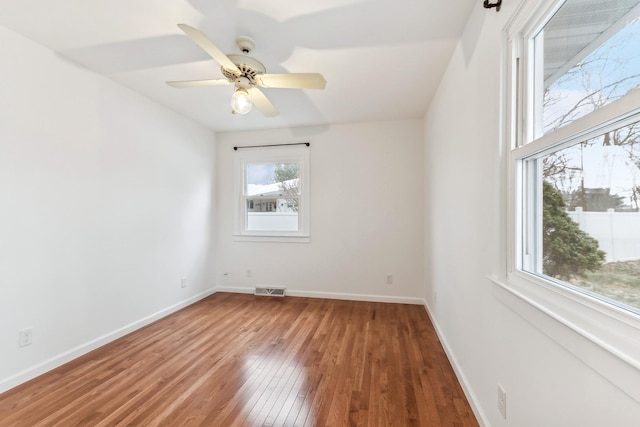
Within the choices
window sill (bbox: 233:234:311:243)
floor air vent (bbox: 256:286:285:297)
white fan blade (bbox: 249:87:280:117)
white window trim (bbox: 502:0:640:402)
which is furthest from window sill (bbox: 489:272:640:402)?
floor air vent (bbox: 256:286:285:297)

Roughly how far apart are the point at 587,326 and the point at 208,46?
6.86ft

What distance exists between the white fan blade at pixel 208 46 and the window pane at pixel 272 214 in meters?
2.45

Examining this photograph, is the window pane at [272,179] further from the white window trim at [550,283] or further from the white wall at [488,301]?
the white window trim at [550,283]

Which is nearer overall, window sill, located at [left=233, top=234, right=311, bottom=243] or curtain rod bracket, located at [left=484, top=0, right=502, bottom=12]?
curtain rod bracket, located at [left=484, top=0, right=502, bottom=12]

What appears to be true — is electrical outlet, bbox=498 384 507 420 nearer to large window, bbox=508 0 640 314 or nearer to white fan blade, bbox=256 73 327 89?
large window, bbox=508 0 640 314

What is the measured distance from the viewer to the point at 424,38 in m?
2.01

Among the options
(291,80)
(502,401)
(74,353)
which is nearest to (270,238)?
(74,353)

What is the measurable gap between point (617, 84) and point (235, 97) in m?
1.92

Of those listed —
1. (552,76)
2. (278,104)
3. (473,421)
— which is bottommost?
(473,421)

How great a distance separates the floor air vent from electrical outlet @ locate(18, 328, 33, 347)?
246cm

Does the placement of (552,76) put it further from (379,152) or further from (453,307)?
(379,152)

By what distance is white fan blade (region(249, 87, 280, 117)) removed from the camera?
2.15 meters

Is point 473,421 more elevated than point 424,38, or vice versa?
point 424,38

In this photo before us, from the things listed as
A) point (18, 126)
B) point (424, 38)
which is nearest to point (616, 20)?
point (424, 38)
